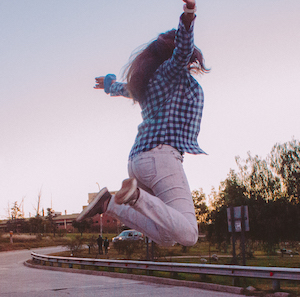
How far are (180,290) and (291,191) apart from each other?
69.2 ft

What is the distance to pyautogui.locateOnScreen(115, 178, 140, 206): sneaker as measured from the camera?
2.15m

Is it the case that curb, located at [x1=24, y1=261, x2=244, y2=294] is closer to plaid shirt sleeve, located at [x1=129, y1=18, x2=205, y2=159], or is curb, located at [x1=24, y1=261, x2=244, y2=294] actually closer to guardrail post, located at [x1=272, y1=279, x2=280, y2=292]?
guardrail post, located at [x1=272, y1=279, x2=280, y2=292]

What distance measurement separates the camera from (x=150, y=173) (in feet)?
8.34

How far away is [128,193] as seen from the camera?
2.15 m

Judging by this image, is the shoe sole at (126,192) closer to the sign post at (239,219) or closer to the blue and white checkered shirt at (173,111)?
the blue and white checkered shirt at (173,111)

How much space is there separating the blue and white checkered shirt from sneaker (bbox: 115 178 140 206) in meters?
0.43

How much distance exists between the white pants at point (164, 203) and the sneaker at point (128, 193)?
2.8 inches

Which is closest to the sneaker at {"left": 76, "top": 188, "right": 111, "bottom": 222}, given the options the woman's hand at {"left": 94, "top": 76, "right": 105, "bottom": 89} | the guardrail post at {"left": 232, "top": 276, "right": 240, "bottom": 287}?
the woman's hand at {"left": 94, "top": 76, "right": 105, "bottom": 89}

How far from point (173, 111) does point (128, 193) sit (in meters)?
0.73

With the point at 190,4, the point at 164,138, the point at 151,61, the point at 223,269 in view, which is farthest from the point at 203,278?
the point at 190,4

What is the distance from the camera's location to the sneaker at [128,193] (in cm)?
215

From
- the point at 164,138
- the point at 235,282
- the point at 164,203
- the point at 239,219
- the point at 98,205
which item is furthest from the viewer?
the point at 239,219

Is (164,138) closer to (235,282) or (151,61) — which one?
(151,61)

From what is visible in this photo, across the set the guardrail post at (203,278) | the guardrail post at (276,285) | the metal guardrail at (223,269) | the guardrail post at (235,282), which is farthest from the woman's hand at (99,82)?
the guardrail post at (203,278)
